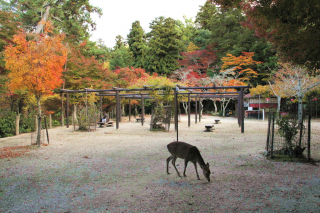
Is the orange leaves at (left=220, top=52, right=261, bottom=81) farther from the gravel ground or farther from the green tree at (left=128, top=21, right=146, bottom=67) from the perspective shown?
the gravel ground

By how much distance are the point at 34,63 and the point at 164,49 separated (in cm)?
2700

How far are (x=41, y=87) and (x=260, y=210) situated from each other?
7480 millimetres

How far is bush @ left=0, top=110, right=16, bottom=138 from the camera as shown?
39.1 ft

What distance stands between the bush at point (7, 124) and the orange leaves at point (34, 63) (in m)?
5.54

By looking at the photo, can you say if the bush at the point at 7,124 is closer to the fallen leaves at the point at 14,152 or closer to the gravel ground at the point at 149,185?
the fallen leaves at the point at 14,152

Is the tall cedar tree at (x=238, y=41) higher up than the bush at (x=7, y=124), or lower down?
higher up

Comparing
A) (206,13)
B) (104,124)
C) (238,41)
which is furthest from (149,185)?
(206,13)

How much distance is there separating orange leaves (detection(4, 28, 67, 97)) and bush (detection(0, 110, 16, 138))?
18.2 ft

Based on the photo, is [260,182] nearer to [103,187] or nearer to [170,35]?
[103,187]

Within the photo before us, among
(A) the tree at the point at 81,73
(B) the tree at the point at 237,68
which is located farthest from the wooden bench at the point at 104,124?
(B) the tree at the point at 237,68

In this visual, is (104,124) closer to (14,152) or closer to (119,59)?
(14,152)

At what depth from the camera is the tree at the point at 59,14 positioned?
51.8 ft

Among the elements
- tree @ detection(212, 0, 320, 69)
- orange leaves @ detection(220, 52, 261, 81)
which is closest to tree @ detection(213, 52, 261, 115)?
orange leaves @ detection(220, 52, 261, 81)

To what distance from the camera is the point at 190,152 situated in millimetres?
4141
